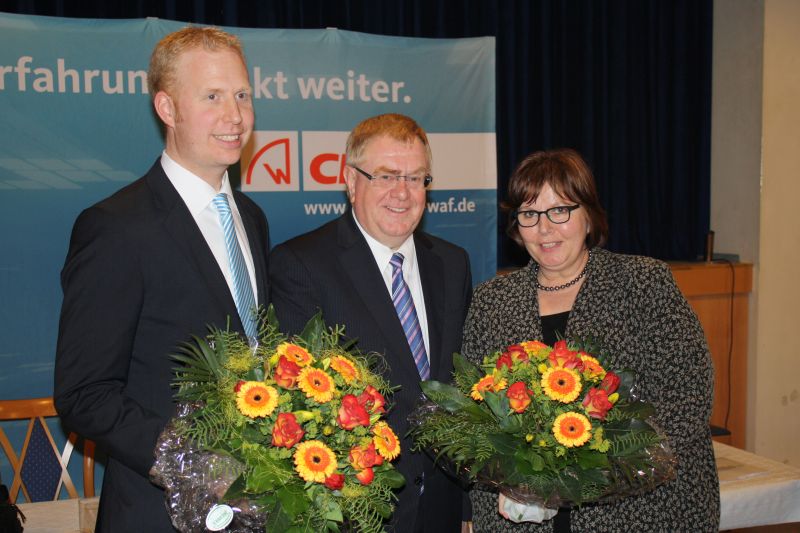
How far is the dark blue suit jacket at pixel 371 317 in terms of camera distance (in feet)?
7.39

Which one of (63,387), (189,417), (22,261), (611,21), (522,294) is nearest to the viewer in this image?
(189,417)

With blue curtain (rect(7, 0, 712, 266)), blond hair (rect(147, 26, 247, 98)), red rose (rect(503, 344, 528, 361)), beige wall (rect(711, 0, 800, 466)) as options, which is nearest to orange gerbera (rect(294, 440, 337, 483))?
red rose (rect(503, 344, 528, 361))

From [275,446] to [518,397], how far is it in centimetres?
57

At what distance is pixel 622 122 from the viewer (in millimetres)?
6473

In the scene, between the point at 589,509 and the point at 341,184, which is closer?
the point at 589,509

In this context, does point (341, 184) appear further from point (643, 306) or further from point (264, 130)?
point (643, 306)

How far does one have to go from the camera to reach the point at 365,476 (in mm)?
1544

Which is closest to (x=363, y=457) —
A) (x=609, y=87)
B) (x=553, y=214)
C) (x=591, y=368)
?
(x=591, y=368)

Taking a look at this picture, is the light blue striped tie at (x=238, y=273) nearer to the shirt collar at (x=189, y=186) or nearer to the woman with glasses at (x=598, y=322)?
the shirt collar at (x=189, y=186)

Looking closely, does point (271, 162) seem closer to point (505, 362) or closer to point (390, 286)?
point (390, 286)

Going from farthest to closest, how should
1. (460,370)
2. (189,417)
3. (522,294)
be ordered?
(522,294)
(460,370)
(189,417)

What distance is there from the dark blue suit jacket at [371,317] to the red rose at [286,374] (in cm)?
65

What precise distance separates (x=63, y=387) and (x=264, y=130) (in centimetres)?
270

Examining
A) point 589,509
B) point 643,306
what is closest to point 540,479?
point 589,509
